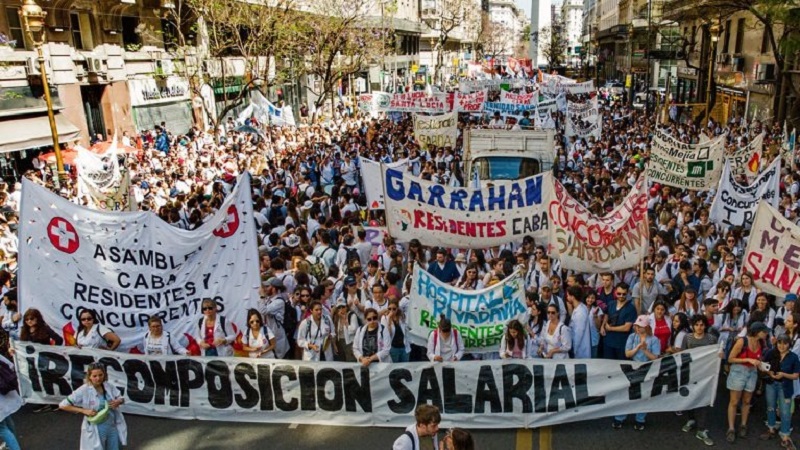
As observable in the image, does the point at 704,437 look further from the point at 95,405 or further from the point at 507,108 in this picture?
the point at 507,108

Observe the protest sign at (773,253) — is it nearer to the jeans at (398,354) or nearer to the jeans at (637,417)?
the jeans at (637,417)

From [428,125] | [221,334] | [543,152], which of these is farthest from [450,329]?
[428,125]

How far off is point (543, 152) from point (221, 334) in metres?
11.1

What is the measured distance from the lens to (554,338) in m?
7.29

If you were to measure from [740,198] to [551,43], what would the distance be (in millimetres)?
130497

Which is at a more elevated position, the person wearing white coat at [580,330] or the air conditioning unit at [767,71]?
the air conditioning unit at [767,71]

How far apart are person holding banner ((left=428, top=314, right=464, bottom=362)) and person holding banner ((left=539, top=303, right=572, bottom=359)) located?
2.99 ft

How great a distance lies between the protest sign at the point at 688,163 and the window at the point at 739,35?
22467mm

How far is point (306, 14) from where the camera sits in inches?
1284

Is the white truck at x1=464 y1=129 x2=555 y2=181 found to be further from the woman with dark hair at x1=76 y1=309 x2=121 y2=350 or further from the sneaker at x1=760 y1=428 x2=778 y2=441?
the woman with dark hair at x1=76 y1=309 x2=121 y2=350

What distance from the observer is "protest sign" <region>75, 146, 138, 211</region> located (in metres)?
13.6

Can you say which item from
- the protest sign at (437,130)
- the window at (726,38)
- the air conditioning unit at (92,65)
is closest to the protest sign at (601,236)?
the protest sign at (437,130)

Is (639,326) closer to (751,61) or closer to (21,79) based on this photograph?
(21,79)

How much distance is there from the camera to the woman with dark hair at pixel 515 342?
711 centimetres
